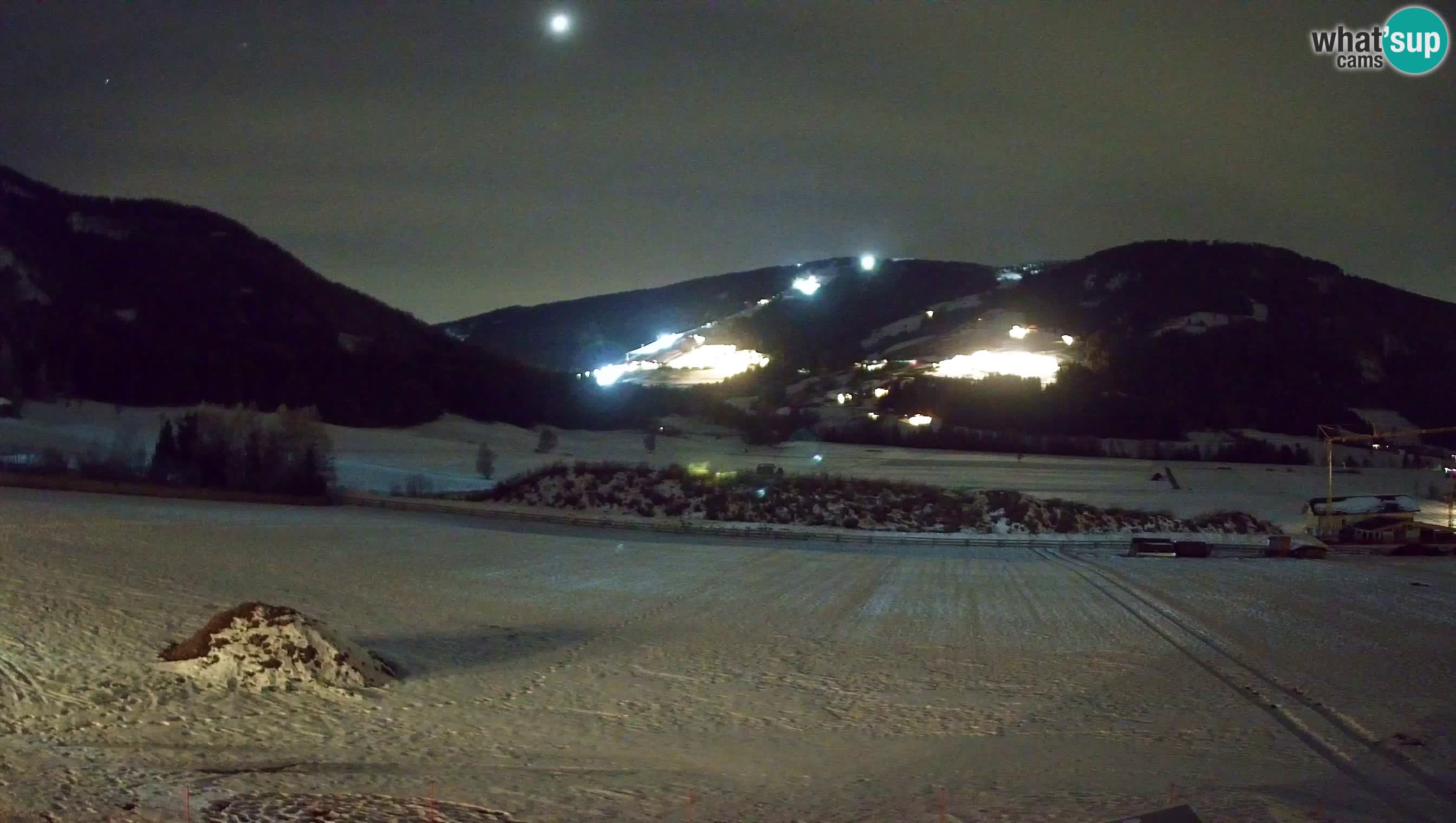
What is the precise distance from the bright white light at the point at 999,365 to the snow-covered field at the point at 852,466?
118 ft

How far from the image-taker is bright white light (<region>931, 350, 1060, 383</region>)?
119188 mm

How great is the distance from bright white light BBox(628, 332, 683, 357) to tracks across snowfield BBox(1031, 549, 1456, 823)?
155 meters

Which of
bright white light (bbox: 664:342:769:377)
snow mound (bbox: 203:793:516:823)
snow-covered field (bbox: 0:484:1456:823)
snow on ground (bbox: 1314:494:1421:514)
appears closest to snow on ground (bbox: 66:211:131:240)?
bright white light (bbox: 664:342:769:377)

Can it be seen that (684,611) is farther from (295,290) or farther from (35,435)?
(295,290)

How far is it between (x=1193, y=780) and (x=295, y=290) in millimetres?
129782

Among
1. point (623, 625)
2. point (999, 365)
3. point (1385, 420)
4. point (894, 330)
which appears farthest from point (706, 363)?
point (623, 625)

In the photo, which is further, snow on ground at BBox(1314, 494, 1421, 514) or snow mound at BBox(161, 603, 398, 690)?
snow on ground at BBox(1314, 494, 1421, 514)

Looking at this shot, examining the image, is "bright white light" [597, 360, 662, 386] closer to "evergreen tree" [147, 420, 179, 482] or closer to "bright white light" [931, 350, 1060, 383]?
"bright white light" [931, 350, 1060, 383]

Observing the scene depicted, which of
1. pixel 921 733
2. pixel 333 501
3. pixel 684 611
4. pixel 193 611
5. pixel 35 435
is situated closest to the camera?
pixel 921 733

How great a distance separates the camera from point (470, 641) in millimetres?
14875

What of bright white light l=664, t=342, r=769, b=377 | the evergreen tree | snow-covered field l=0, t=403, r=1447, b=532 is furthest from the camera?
bright white light l=664, t=342, r=769, b=377

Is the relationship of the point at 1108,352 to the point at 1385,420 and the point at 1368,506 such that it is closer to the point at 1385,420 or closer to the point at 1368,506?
the point at 1385,420

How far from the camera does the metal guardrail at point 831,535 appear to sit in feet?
124

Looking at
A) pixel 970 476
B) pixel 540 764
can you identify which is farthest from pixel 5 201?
pixel 540 764
